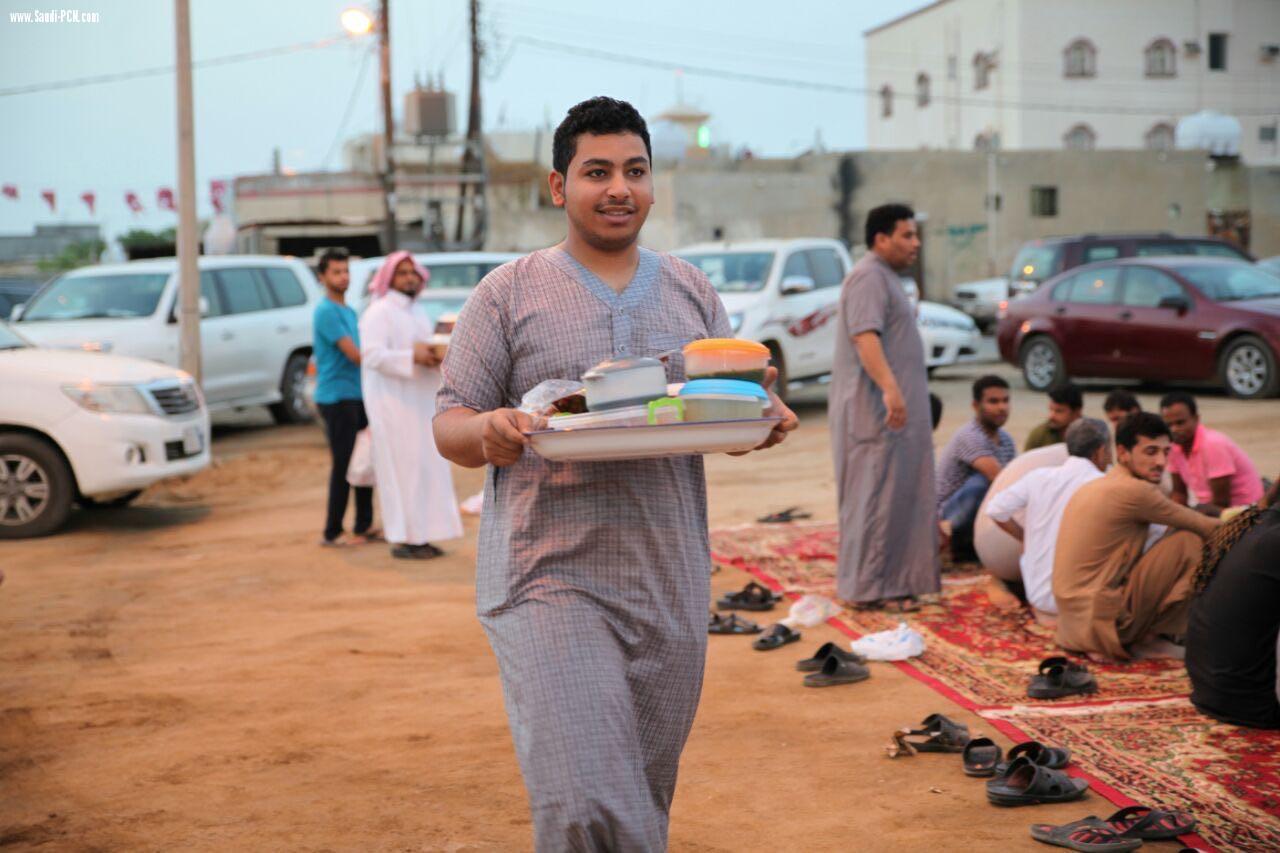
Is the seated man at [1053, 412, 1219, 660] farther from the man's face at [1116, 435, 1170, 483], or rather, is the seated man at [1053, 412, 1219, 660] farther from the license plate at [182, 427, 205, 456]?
the license plate at [182, 427, 205, 456]

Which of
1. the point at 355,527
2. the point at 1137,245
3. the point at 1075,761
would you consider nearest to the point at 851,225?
the point at 1137,245

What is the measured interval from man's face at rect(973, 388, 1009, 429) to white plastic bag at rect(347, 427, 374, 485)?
12.6 feet

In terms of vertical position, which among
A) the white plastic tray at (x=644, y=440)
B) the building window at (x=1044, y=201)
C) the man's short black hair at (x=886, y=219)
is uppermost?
the building window at (x=1044, y=201)

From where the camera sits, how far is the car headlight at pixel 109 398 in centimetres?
1058

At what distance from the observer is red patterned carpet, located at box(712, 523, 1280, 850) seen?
15.1 feet

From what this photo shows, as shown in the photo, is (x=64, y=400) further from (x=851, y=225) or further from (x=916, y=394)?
(x=851, y=225)

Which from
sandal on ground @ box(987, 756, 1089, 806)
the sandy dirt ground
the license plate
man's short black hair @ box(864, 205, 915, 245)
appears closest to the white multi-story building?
the license plate

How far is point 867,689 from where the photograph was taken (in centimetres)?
615

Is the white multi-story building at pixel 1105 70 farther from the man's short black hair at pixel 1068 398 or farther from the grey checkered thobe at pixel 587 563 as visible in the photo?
the grey checkered thobe at pixel 587 563

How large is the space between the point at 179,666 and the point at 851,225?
29371 millimetres

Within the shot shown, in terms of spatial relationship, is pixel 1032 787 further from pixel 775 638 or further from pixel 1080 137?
pixel 1080 137

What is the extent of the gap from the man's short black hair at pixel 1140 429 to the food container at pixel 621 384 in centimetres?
380

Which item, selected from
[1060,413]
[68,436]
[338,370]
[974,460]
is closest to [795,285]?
[338,370]

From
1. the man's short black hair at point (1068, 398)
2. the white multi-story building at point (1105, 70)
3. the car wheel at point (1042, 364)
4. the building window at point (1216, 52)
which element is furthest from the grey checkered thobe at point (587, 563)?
the building window at point (1216, 52)
